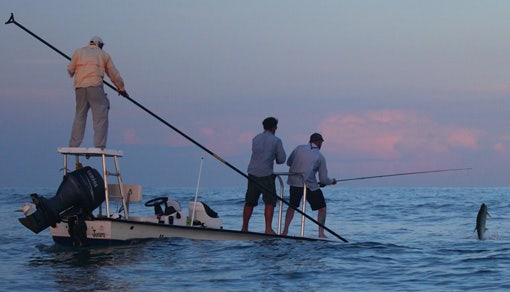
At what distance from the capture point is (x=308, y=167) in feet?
43.8

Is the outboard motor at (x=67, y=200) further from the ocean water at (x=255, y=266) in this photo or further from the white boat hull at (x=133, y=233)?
the ocean water at (x=255, y=266)

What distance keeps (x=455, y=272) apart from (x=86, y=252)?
4.71 metres

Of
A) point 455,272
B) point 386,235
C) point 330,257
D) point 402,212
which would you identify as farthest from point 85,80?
point 402,212

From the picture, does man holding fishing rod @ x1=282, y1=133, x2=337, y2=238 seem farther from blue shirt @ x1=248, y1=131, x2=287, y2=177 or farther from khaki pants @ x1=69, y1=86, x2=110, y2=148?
khaki pants @ x1=69, y1=86, x2=110, y2=148

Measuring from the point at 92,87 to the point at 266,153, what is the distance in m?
2.82

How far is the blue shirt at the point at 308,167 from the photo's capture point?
13352 millimetres

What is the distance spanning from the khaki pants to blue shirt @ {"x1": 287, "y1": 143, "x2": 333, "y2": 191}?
309 cm

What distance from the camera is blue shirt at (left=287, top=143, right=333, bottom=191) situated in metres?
13.4

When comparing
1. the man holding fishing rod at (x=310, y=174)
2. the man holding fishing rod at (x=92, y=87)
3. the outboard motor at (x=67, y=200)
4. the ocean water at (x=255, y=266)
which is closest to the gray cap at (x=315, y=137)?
the man holding fishing rod at (x=310, y=174)

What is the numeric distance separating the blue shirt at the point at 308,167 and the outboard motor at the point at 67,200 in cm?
325

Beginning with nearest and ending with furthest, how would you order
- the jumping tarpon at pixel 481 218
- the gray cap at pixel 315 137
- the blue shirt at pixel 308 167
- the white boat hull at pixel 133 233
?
1. the white boat hull at pixel 133 233
2. the blue shirt at pixel 308 167
3. the gray cap at pixel 315 137
4. the jumping tarpon at pixel 481 218

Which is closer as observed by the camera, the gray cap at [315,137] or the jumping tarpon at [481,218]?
the gray cap at [315,137]

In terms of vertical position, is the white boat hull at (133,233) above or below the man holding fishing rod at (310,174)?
below

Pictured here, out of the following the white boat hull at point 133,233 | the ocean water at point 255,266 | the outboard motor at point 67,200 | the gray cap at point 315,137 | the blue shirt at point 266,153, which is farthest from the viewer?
the gray cap at point 315,137
